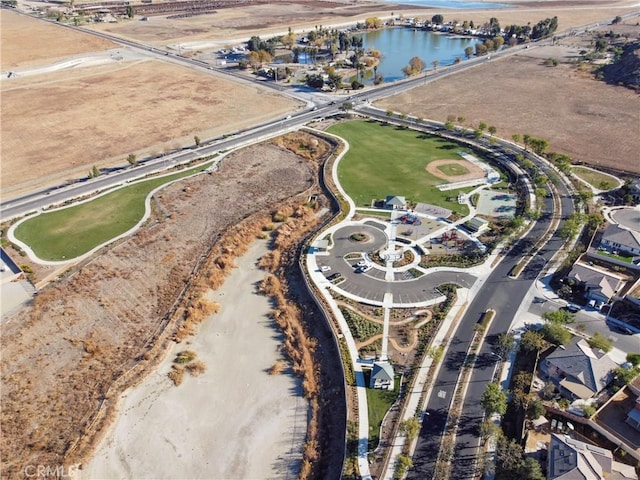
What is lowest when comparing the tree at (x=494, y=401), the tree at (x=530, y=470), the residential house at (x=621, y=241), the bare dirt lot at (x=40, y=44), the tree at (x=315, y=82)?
the tree at (x=530, y=470)

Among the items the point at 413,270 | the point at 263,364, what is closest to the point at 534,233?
the point at 413,270

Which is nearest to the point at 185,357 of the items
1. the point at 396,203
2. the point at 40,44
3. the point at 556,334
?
the point at 556,334

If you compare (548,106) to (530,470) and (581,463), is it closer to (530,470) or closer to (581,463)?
(581,463)

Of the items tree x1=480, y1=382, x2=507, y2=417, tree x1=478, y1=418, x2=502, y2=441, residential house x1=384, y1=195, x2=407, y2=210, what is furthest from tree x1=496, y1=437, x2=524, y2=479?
residential house x1=384, y1=195, x2=407, y2=210

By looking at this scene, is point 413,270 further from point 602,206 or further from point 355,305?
point 602,206

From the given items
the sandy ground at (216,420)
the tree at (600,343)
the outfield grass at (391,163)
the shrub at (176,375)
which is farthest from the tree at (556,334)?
the shrub at (176,375)

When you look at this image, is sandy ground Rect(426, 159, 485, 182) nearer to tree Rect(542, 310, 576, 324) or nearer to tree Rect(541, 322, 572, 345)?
tree Rect(542, 310, 576, 324)

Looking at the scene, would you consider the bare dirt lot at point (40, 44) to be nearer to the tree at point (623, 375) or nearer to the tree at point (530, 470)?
the tree at point (530, 470)

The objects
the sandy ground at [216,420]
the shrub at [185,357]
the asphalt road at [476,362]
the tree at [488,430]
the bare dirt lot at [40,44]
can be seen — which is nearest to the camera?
the asphalt road at [476,362]
